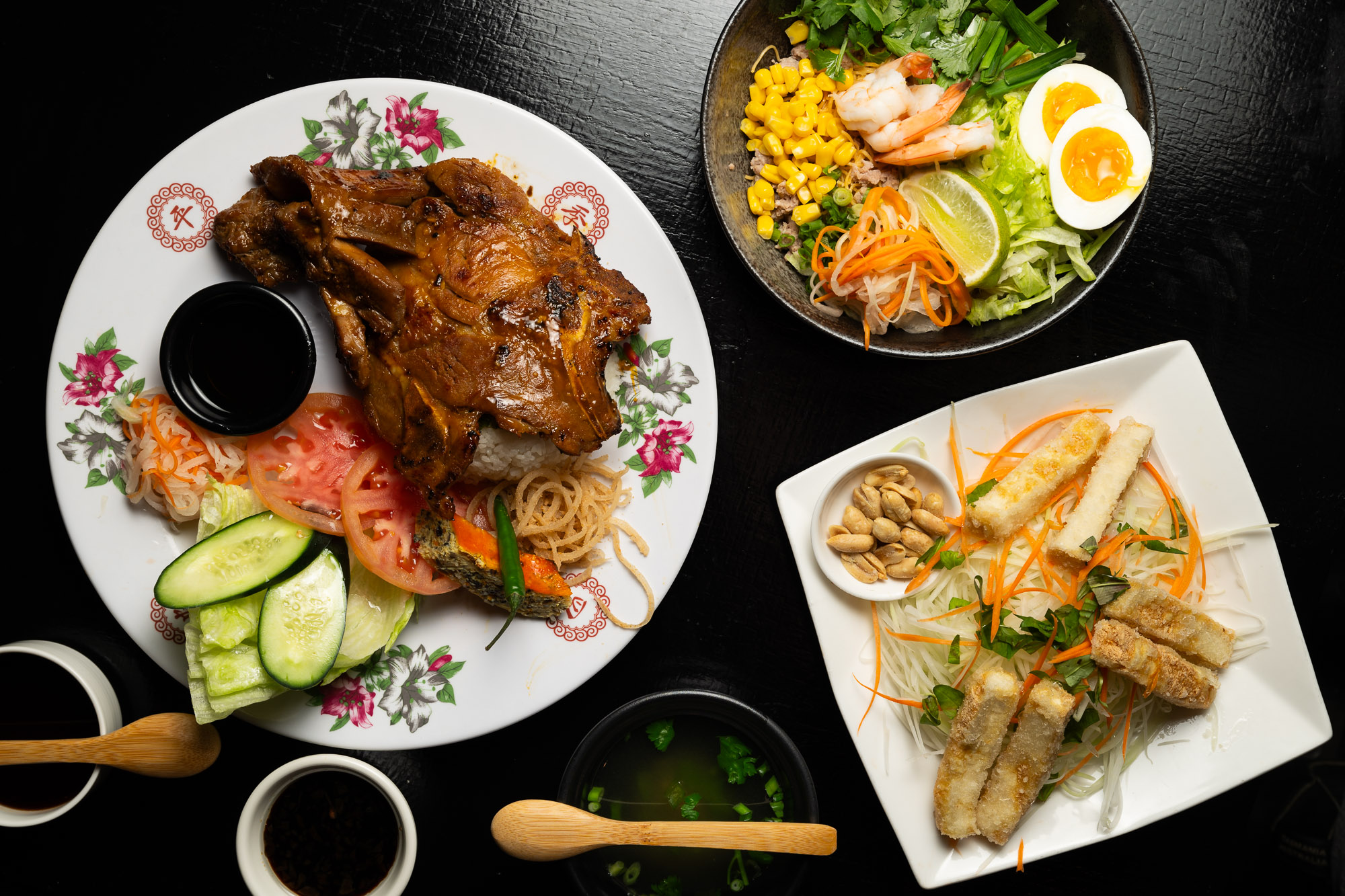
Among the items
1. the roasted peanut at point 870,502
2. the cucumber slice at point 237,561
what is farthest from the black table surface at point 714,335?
the cucumber slice at point 237,561

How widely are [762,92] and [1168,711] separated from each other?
3.06 metres

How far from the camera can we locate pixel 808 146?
312 cm

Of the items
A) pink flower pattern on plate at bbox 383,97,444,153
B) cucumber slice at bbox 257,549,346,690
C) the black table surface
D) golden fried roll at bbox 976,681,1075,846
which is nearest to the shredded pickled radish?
cucumber slice at bbox 257,549,346,690

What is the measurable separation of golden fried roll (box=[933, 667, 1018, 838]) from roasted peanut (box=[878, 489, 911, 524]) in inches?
27.0

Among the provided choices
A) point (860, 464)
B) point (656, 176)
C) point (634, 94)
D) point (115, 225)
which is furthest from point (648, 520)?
point (115, 225)

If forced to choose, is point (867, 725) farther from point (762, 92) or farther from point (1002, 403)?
point (762, 92)

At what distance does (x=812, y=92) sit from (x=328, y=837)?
355cm

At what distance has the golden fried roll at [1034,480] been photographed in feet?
9.96

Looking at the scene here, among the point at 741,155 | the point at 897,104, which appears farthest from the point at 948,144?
the point at 741,155

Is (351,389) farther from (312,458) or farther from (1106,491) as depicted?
(1106,491)

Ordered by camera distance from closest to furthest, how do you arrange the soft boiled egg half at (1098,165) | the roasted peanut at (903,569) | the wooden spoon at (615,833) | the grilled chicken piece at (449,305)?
the grilled chicken piece at (449,305)
the wooden spoon at (615,833)
the soft boiled egg half at (1098,165)
the roasted peanut at (903,569)

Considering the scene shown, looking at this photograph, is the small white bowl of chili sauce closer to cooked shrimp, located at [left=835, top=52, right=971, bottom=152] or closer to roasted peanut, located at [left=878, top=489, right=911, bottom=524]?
roasted peanut, located at [left=878, top=489, right=911, bottom=524]

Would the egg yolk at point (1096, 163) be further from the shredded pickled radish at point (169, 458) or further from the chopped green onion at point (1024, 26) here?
the shredded pickled radish at point (169, 458)

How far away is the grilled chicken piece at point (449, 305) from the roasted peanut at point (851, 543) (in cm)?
101
